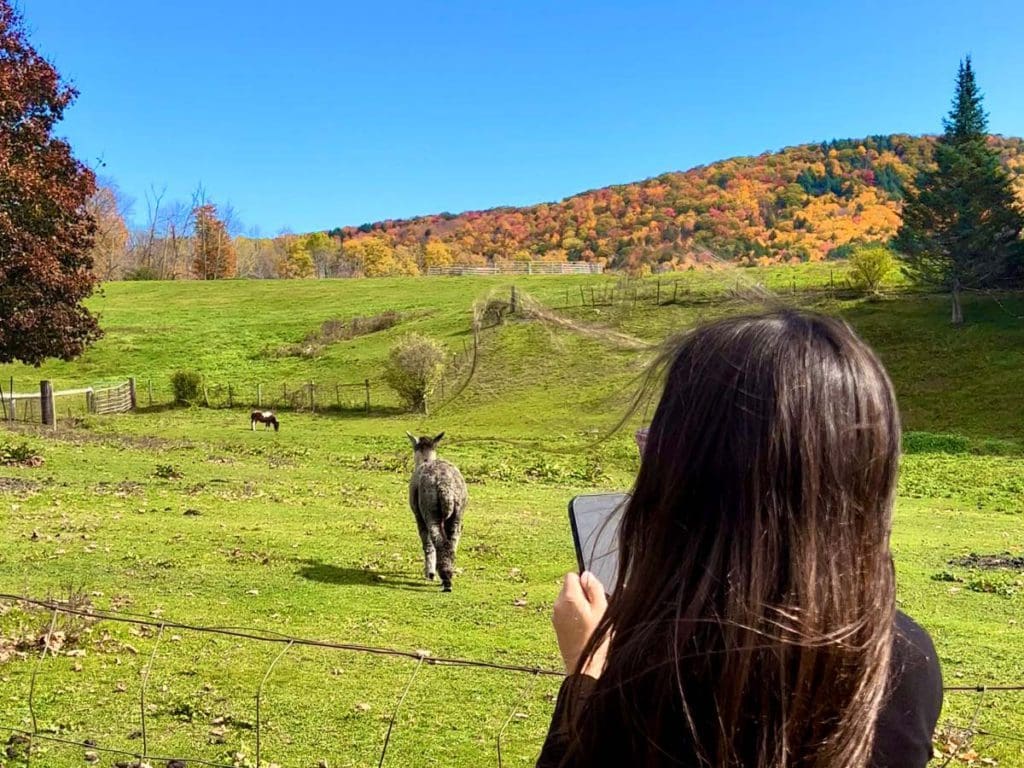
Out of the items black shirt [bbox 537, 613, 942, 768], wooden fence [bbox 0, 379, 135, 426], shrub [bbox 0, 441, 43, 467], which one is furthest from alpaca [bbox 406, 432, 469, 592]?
wooden fence [bbox 0, 379, 135, 426]

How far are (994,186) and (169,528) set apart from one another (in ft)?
137

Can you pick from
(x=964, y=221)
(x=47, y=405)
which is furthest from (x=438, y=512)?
(x=964, y=221)

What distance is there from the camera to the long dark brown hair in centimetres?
136

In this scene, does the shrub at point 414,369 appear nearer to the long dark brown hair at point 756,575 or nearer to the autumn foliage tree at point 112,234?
the long dark brown hair at point 756,575

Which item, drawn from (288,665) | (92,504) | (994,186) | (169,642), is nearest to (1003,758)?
(288,665)

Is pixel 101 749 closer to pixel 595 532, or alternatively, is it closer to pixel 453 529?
pixel 595 532

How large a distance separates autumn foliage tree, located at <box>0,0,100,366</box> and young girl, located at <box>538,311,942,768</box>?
18.1 metres

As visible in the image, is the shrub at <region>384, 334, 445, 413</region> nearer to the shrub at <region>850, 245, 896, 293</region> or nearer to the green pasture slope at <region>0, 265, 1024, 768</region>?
the green pasture slope at <region>0, 265, 1024, 768</region>

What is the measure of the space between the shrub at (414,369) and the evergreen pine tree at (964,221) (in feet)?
79.2

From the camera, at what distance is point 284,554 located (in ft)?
35.8

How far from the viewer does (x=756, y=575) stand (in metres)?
1.37

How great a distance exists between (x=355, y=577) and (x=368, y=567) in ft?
1.75

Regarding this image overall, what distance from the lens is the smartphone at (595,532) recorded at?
2.32 m

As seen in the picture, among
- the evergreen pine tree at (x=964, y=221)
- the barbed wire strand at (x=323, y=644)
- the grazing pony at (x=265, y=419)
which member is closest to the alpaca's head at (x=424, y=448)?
the barbed wire strand at (x=323, y=644)
